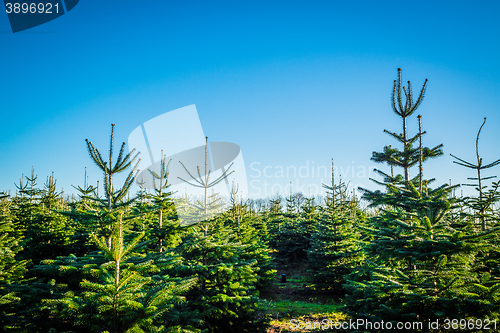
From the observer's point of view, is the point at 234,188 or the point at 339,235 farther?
the point at 234,188

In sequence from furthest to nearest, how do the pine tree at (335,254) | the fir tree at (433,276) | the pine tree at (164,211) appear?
the pine tree at (335,254) < the pine tree at (164,211) < the fir tree at (433,276)

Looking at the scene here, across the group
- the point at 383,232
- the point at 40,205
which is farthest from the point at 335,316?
the point at 40,205

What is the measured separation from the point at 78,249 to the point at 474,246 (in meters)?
14.2

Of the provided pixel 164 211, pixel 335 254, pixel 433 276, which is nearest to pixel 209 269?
pixel 164 211

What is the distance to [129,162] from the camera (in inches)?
229

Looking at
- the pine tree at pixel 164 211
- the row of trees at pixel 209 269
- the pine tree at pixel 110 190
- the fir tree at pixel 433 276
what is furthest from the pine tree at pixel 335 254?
the pine tree at pixel 110 190

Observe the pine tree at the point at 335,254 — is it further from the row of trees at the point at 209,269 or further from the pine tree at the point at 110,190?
the pine tree at the point at 110,190

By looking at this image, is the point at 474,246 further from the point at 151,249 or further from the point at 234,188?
the point at 234,188

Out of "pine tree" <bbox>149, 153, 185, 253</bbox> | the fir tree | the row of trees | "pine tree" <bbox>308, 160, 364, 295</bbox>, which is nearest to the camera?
the row of trees

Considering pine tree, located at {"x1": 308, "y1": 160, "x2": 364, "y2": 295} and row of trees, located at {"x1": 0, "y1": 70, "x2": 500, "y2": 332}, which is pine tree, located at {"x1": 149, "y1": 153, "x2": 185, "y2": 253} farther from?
pine tree, located at {"x1": 308, "y1": 160, "x2": 364, "y2": 295}

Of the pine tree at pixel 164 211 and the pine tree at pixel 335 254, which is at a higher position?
the pine tree at pixel 164 211

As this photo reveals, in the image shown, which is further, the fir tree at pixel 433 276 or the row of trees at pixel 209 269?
the fir tree at pixel 433 276

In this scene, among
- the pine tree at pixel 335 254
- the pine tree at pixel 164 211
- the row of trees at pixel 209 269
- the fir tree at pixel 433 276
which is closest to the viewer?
the row of trees at pixel 209 269

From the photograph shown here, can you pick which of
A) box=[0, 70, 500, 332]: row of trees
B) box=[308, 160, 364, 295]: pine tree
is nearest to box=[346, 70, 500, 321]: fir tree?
box=[0, 70, 500, 332]: row of trees
